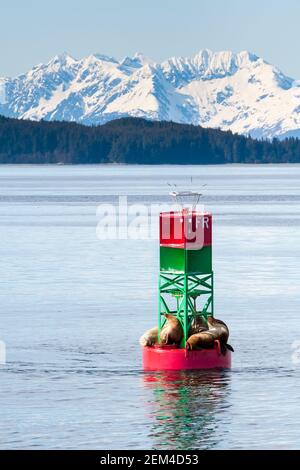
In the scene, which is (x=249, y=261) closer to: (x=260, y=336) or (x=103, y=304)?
(x=103, y=304)

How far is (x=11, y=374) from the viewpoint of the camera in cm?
3997

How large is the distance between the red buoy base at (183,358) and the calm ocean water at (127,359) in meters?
0.59

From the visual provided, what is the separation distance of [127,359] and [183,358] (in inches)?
130

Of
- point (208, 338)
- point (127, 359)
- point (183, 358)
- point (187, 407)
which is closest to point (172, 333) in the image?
point (183, 358)

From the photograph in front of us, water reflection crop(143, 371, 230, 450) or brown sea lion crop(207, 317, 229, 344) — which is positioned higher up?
brown sea lion crop(207, 317, 229, 344)

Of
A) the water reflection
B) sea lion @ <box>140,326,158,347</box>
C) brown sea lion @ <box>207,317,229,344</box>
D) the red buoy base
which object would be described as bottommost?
the water reflection

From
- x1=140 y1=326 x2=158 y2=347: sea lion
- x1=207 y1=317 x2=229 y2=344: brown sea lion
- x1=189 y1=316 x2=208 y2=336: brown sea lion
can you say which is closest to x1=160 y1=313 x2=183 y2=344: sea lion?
x1=189 y1=316 x2=208 y2=336: brown sea lion

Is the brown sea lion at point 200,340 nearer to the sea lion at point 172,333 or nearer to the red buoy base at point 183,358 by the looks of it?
the red buoy base at point 183,358

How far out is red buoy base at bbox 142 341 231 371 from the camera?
39.8 meters

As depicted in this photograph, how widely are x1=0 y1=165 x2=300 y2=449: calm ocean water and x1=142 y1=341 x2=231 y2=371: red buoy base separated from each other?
23.3 inches

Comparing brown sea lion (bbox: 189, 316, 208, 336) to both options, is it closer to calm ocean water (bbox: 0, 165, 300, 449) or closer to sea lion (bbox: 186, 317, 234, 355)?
sea lion (bbox: 186, 317, 234, 355)

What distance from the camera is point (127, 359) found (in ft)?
140

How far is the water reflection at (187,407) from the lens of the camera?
105 feet

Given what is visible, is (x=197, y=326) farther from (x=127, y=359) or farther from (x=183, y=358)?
(x=127, y=359)
